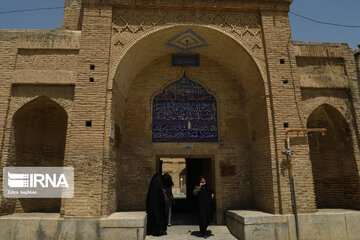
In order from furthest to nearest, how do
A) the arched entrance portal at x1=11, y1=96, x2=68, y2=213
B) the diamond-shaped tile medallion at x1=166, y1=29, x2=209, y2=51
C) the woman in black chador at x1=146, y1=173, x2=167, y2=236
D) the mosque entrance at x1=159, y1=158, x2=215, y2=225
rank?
the mosque entrance at x1=159, y1=158, x2=215, y2=225 → the diamond-shaped tile medallion at x1=166, y1=29, x2=209, y2=51 → the arched entrance portal at x1=11, y1=96, x2=68, y2=213 → the woman in black chador at x1=146, y1=173, x2=167, y2=236

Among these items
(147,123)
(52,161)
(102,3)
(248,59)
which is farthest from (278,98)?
(52,161)

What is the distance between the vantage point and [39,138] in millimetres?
7109

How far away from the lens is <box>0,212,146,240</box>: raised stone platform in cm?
524

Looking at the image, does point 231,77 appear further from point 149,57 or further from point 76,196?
point 76,196

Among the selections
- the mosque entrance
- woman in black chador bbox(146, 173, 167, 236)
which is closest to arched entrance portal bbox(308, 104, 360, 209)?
the mosque entrance

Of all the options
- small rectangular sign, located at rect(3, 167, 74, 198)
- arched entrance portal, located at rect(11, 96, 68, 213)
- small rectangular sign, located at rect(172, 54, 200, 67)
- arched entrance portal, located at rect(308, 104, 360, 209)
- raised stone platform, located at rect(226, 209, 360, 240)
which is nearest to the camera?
raised stone platform, located at rect(226, 209, 360, 240)

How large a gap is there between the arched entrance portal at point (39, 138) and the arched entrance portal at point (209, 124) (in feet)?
6.15

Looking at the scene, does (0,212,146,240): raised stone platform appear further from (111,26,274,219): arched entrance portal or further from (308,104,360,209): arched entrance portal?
(308,104,360,209): arched entrance portal

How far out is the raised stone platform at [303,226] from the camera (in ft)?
17.8

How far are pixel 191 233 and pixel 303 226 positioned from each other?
262 centimetres

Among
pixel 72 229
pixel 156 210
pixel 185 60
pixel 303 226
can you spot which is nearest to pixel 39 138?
pixel 72 229

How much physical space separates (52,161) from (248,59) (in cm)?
639

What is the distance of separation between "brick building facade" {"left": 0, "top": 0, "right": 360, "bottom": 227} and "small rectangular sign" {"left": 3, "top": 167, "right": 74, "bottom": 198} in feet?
0.62

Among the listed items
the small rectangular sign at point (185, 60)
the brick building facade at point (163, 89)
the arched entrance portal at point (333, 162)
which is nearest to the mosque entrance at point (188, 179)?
the brick building facade at point (163, 89)
